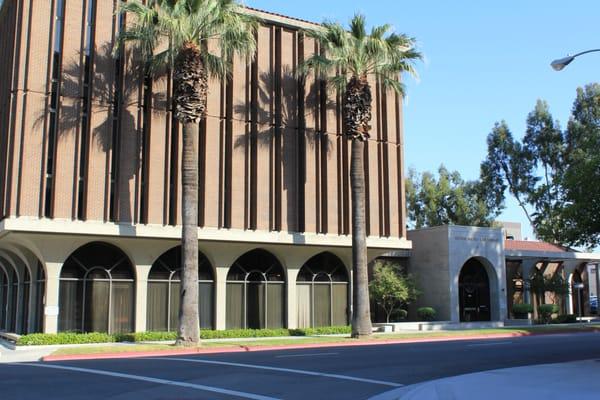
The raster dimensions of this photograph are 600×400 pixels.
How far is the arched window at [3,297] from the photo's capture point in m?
35.2

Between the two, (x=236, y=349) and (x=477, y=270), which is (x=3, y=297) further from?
(x=477, y=270)

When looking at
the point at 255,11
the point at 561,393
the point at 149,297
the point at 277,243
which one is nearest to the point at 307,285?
the point at 277,243

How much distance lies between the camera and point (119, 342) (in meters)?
26.2

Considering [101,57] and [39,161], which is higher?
[101,57]

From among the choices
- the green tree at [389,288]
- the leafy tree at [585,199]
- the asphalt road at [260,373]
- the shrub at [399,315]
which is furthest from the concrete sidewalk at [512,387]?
the shrub at [399,315]

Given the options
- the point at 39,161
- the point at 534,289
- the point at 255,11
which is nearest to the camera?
the point at 39,161

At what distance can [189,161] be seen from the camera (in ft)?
82.6

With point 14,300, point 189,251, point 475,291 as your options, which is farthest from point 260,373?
point 475,291

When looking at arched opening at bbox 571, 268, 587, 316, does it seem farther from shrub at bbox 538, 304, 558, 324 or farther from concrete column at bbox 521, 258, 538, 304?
shrub at bbox 538, 304, 558, 324

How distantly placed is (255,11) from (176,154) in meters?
8.30

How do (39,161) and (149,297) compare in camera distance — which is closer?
(39,161)

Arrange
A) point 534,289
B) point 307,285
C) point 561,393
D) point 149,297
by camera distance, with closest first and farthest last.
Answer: point 561,393
point 149,297
point 307,285
point 534,289

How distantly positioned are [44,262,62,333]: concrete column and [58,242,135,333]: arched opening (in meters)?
0.76

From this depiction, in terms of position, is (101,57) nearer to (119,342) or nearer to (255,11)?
(255,11)
